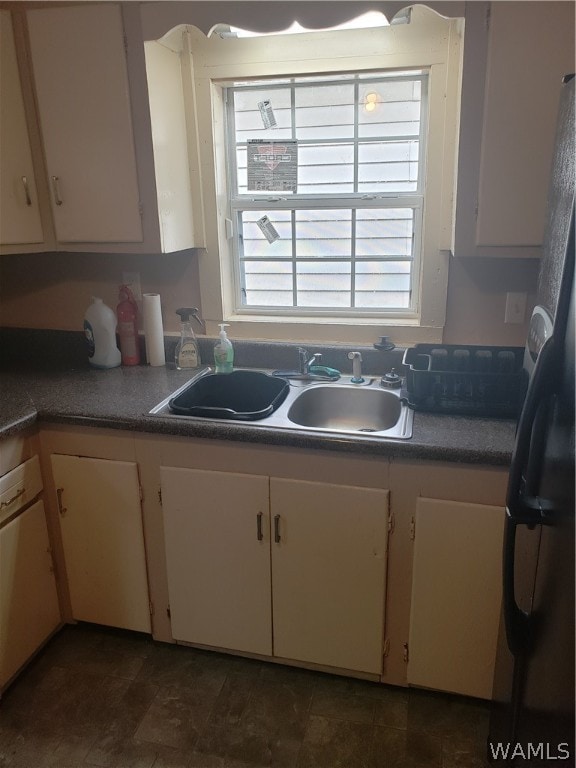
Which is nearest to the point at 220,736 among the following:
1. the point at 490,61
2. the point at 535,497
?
the point at 535,497

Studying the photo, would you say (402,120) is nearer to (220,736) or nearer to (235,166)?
(235,166)

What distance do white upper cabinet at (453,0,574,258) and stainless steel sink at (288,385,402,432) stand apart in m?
0.57

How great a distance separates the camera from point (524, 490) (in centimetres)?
107

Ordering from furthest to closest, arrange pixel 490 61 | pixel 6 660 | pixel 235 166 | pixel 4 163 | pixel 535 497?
1. pixel 235 166
2. pixel 4 163
3. pixel 6 660
4. pixel 490 61
5. pixel 535 497

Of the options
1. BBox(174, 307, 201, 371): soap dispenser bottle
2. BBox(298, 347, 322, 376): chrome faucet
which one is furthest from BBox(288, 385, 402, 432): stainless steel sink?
BBox(174, 307, 201, 371): soap dispenser bottle

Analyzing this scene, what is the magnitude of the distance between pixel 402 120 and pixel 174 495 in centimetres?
Answer: 146

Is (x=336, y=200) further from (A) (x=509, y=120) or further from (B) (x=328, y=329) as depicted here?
(A) (x=509, y=120)

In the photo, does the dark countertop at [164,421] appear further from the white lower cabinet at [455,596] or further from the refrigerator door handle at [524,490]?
the refrigerator door handle at [524,490]

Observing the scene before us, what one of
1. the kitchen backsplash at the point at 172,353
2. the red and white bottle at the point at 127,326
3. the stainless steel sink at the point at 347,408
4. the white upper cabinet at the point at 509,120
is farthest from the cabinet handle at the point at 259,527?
the white upper cabinet at the point at 509,120

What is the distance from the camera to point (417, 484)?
1.53 m

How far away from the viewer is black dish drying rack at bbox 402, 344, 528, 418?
1.62m

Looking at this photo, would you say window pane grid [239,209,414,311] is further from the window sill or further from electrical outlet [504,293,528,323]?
electrical outlet [504,293,528,323]

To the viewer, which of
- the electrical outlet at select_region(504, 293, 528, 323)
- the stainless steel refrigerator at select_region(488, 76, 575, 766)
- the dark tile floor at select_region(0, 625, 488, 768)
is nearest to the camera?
the stainless steel refrigerator at select_region(488, 76, 575, 766)

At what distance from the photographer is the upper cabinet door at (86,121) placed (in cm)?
173
